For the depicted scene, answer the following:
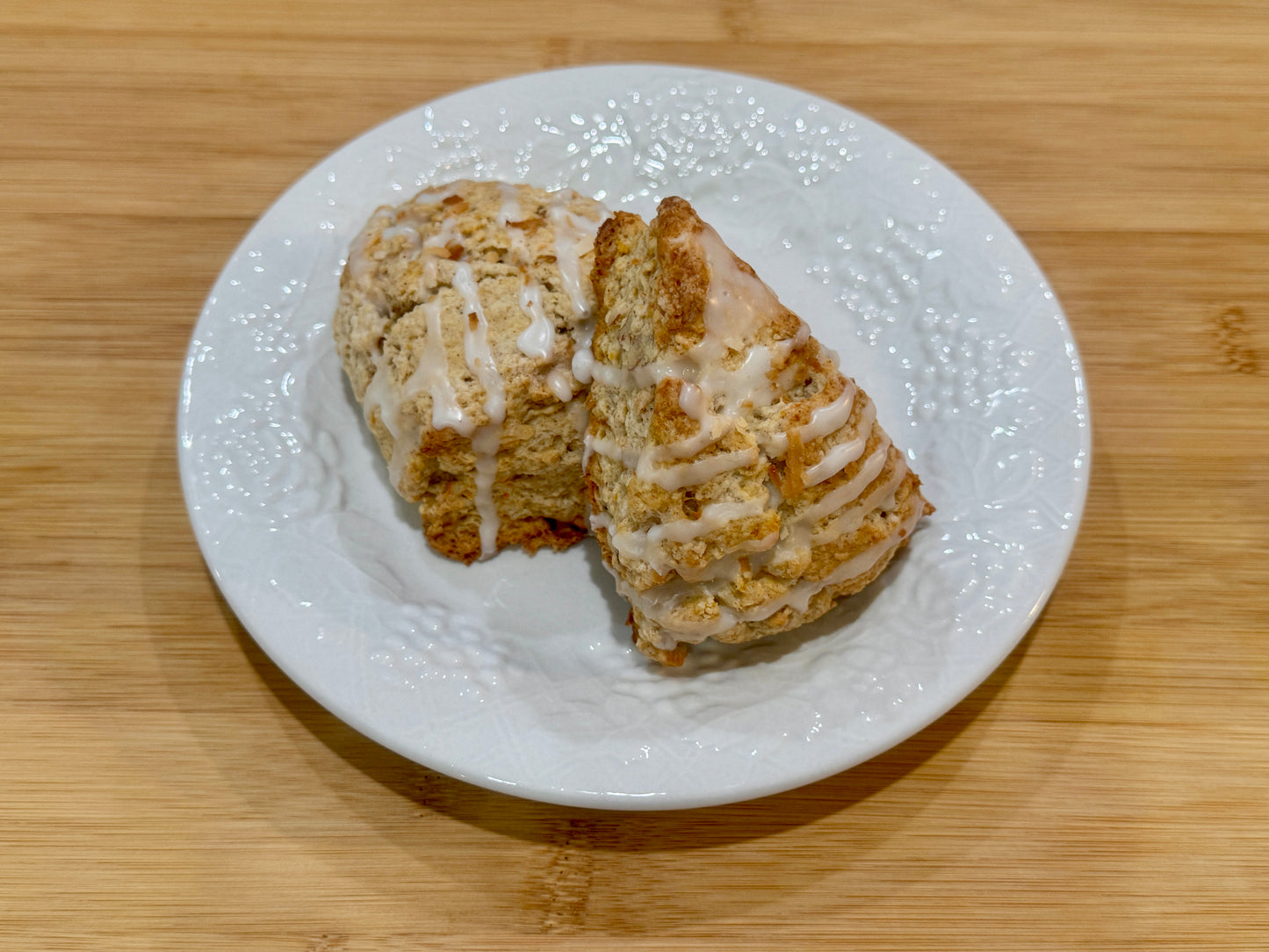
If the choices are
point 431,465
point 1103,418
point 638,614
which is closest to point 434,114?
point 431,465

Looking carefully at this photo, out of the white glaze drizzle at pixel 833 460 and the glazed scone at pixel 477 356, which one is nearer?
the white glaze drizzle at pixel 833 460

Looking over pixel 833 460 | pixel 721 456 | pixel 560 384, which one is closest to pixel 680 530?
pixel 721 456

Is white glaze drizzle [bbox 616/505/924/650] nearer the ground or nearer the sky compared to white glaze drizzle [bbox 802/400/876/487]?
nearer the ground

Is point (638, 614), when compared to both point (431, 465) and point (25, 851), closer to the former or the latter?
point (431, 465)

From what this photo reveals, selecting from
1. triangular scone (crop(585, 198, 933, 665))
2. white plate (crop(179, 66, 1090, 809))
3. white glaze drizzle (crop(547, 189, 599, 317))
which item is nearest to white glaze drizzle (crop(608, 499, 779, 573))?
triangular scone (crop(585, 198, 933, 665))

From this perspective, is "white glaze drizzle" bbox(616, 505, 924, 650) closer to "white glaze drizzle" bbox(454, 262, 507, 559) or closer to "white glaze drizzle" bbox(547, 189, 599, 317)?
"white glaze drizzle" bbox(454, 262, 507, 559)

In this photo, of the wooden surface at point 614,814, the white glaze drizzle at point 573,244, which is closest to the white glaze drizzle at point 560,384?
the white glaze drizzle at point 573,244

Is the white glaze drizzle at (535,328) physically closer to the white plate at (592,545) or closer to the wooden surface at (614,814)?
the white plate at (592,545)
